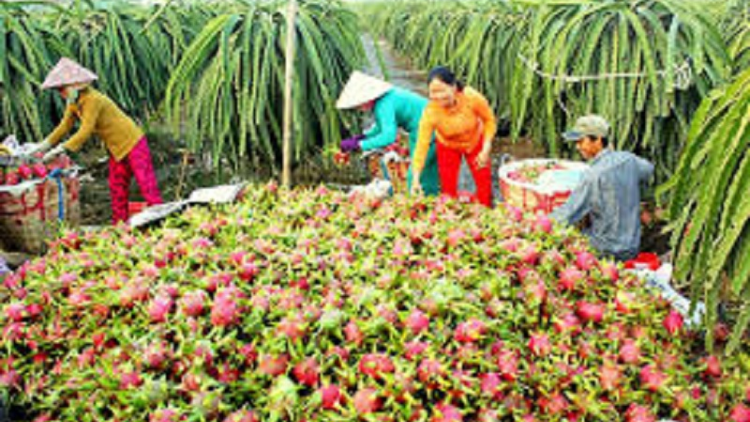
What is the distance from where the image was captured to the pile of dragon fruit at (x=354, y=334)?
125cm

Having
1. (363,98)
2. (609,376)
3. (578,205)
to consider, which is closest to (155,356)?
(609,376)

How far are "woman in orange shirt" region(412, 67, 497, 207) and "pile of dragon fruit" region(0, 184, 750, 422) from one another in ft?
4.96

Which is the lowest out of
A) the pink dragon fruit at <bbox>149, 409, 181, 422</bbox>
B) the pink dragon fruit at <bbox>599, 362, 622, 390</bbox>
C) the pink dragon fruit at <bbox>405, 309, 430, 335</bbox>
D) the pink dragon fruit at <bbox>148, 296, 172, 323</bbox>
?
the pink dragon fruit at <bbox>599, 362, 622, 390</bbox>

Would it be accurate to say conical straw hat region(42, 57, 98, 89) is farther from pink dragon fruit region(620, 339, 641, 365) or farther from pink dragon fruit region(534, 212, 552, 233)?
pink dragon fruit region(620, 339, 641, 365)

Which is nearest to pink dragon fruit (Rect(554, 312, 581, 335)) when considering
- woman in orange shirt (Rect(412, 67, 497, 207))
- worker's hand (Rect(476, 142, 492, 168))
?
woman in orange shirt (Rect(412, 67, 497, 207))

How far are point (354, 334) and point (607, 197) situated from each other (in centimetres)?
170

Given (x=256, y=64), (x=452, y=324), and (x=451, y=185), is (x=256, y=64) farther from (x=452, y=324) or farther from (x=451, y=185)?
(x=452, y=324)

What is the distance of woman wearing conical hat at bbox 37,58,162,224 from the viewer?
11.8 feet

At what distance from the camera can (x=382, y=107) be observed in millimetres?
3494

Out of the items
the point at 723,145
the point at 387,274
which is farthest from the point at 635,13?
the point at 387,274

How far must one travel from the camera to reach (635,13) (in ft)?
12.3

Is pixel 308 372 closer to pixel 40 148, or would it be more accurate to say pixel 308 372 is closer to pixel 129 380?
pixel 129 380

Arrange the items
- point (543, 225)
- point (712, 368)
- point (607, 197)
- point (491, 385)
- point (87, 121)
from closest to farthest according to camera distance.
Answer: point (491, 385), point (712, 368), point (543, 225), point (607, 197), point (87, 121)

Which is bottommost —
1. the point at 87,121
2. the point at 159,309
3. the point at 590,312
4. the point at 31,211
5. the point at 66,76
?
the point at 31,211
